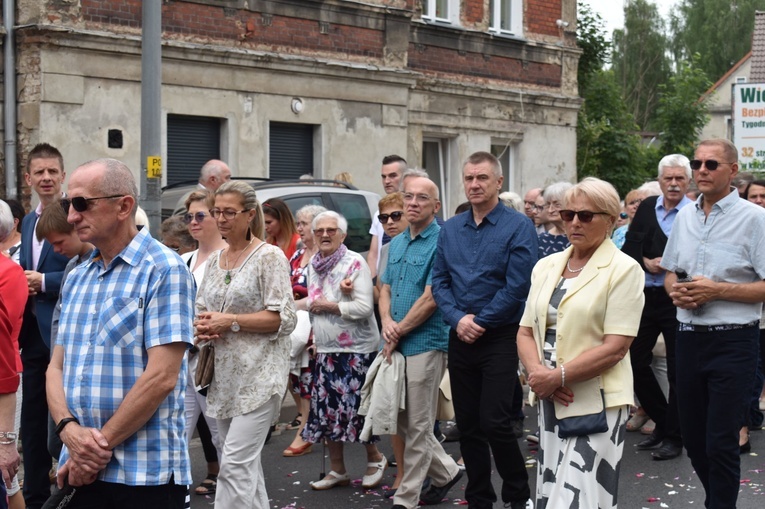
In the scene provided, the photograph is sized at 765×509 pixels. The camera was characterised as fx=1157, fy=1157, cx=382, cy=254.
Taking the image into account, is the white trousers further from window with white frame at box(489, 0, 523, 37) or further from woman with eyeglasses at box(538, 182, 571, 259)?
window with white frame at box(489, 0, 523, 37)

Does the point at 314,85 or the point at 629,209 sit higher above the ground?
the point at 314,85

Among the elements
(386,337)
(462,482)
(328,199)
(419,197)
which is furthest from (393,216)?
(328,199)

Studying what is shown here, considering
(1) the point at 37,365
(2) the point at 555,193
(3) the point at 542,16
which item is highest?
(3) the point at 542,16

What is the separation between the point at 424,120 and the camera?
2172 centimetres

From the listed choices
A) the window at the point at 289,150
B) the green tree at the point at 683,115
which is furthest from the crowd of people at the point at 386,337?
the green tree at the point at 683,115

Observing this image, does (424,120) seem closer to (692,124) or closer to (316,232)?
(316,232)

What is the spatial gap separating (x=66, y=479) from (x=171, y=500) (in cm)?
40

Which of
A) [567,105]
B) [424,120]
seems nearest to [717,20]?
[567,105]

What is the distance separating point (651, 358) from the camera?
30.9 ft

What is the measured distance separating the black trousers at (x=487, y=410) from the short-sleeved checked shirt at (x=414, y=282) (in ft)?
1.03

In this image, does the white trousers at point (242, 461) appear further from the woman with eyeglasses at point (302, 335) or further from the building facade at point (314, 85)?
the building facade at point (314, 85)

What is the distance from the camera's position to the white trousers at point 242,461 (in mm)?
6410

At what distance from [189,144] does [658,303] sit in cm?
1019

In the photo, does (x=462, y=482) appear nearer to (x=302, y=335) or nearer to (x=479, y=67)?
(x=302, y=335)
